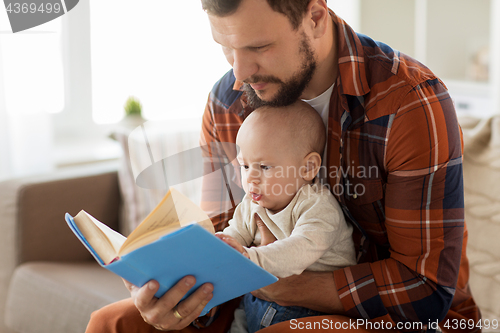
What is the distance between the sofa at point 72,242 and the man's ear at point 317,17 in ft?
2.17

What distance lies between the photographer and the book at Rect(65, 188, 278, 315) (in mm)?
681

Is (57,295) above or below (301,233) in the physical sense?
below

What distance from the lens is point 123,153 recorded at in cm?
195

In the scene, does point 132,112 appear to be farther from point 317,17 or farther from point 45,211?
point 317,17

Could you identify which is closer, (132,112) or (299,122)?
(299,122)

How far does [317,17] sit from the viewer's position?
106 centimetres

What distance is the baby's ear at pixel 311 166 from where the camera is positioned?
3.51 ft

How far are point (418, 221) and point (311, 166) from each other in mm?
262

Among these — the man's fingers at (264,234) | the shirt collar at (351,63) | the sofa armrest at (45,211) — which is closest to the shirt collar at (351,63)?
the shirt collar at (351,63)

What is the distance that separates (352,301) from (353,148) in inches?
13.5

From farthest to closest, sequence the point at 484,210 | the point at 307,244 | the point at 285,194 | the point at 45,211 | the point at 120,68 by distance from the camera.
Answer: the point at 120,68 → the point at 45,211 → the point at 484,210 → the point at 285,194 → the point at 307,244

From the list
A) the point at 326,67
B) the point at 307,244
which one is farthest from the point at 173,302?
the point at 326,67

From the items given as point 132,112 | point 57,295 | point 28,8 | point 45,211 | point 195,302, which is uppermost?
point 28,8

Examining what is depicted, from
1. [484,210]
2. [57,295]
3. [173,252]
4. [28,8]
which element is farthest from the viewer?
[28,8]
